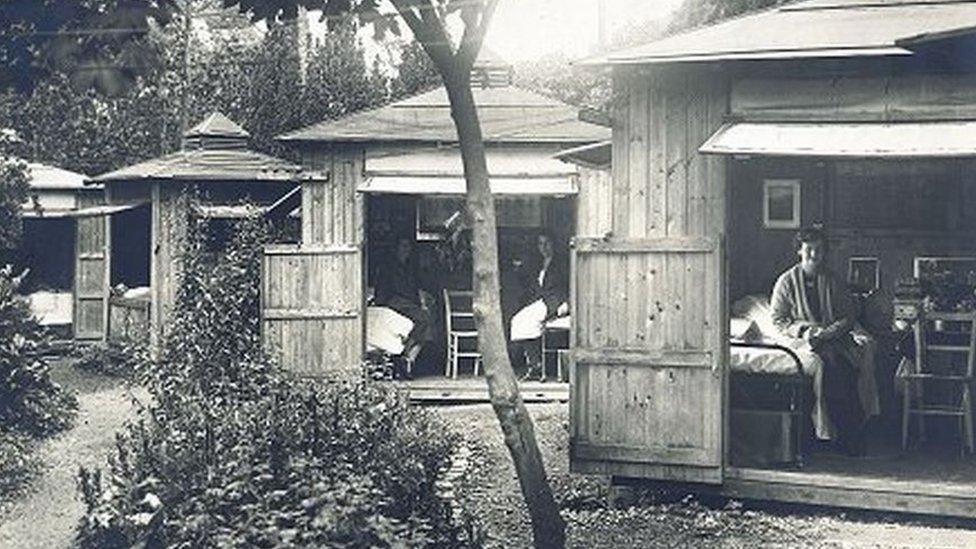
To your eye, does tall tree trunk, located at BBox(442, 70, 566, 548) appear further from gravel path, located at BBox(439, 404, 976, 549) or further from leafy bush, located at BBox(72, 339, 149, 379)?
leafy bush, located at BBox(72, 339, 149, 379)

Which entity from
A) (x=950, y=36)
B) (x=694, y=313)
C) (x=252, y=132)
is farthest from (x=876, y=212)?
(x=252, y=132)

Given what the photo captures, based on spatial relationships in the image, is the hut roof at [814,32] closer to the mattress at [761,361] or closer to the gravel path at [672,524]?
the mattress at [761,361]

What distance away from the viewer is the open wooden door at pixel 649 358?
9.85 meters

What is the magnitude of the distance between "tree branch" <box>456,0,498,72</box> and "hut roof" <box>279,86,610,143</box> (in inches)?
259

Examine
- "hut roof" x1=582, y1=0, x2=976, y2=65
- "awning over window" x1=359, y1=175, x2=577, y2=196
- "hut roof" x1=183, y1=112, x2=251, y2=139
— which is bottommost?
"awning over window" x1=359, y1=175, x2=577, y2=196

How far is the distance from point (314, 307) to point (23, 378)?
331 cm

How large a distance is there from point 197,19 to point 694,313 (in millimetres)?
28604

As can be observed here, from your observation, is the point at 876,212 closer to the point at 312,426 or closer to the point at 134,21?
the point at 312,426

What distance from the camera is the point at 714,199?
32.4 feet

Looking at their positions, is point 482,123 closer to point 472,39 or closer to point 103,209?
point 103,209

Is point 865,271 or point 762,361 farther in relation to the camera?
point 865,271

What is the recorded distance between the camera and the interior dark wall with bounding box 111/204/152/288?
21375 mm

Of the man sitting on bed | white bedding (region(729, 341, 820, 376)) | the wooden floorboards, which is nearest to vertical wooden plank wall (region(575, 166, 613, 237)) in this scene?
the wooden floorboards

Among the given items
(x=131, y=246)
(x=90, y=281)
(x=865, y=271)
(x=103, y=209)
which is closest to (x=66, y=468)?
(x=865, y=271)
